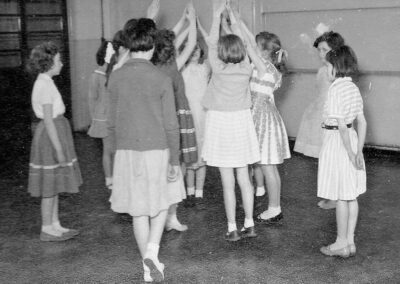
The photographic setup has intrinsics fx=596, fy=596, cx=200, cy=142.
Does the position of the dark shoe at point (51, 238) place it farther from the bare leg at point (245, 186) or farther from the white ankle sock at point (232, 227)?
the bare leg at point (245, 186)

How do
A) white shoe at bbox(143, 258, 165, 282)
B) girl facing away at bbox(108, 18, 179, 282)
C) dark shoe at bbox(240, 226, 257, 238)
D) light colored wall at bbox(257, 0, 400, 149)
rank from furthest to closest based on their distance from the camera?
light colored wall at bbox(257, 0, 400, 149), dark shoe at bbox(240, 226, 257, 238), white shoe at bbox(143, 258, 165, 282), girl facing away at bbox(108, 18, 179, 282)

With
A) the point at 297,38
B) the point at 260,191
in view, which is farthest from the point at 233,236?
the point at 297,38

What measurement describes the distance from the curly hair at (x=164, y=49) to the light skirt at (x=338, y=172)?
116 centimetres

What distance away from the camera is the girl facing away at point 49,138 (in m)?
4.02

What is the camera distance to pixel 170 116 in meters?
3.37

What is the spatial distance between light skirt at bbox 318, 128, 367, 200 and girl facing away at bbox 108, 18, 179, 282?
1.02 meters

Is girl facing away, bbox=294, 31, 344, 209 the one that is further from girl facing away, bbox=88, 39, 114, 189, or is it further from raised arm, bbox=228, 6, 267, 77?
girl facing away, bbox=88, 39, 114, 189

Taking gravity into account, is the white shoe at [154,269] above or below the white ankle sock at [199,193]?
below

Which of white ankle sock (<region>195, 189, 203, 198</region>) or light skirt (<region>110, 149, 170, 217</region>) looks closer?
light skirt (<region>110, 149, 170, 217</region>)

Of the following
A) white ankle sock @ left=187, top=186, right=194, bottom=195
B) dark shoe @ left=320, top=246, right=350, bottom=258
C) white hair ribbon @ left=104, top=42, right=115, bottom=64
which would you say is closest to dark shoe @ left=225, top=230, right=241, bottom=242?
dark shoe @ left=320, top=246, right=350, bottom=258

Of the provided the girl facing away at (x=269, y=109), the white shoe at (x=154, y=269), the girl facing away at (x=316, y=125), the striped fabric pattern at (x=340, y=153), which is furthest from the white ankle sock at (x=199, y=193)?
the white shoe at (x=154, y=269)

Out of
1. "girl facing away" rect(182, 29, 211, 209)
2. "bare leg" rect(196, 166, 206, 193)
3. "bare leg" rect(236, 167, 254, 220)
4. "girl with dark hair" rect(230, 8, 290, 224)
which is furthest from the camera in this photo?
"bare leg" rect(196, 166, 206, 193)

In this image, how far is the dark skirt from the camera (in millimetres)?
4121

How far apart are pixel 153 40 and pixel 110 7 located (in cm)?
569
